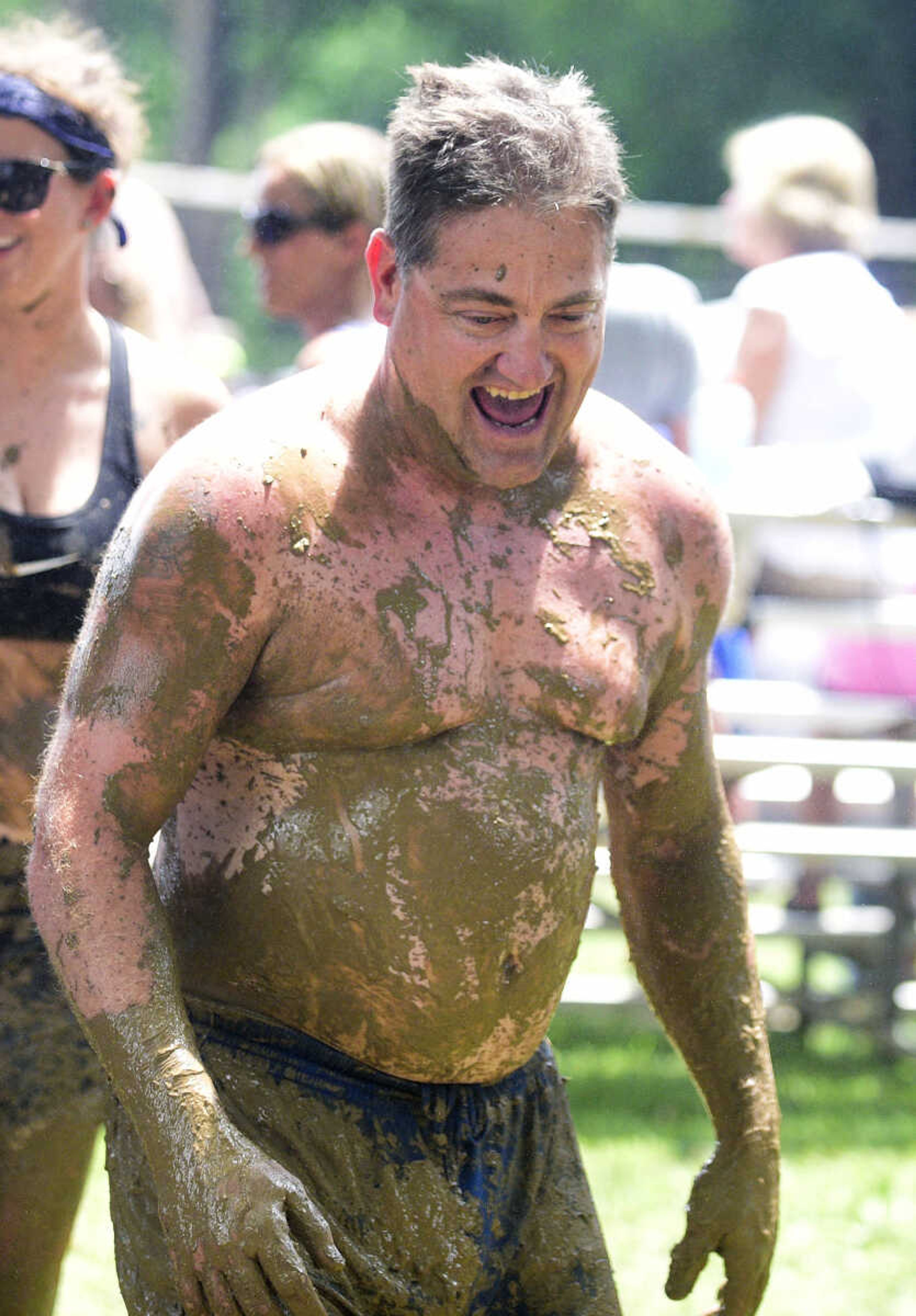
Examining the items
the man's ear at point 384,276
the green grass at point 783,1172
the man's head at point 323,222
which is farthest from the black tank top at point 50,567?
the man's head at point 323,222

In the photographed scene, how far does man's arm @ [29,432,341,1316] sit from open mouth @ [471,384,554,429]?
28 cm

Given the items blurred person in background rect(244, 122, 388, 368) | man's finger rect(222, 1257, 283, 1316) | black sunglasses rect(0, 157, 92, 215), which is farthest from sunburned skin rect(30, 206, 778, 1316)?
blurred person in background rect(244, 122, 388, 368)

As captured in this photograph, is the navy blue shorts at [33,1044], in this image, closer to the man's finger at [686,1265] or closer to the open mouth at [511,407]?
the man's finger at [686,1265]

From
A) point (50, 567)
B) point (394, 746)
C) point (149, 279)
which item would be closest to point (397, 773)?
point (394, 746)

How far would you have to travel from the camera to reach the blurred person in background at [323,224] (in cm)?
467

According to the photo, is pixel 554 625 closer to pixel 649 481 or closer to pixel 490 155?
pixel 649 481

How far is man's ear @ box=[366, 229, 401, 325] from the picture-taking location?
2.29m

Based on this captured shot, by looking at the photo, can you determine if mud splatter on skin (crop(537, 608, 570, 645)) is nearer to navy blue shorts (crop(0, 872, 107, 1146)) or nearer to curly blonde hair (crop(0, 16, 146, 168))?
navy blue shorts (crop(0, 872, 107, 1146))

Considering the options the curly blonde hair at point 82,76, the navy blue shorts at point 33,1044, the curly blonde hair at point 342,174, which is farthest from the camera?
the curly blonde hair at point 342,174

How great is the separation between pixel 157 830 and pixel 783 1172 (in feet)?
11.1

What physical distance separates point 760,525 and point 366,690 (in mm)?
3742

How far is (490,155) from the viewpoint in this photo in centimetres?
219

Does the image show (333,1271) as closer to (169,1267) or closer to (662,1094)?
(169,1267)

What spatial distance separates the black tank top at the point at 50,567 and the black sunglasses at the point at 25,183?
1.90ft
